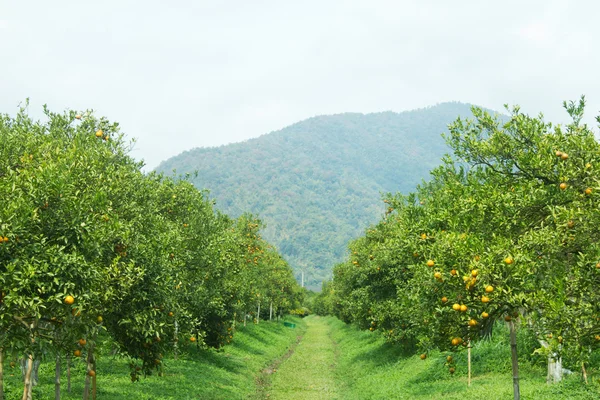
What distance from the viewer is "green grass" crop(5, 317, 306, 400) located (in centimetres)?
2261

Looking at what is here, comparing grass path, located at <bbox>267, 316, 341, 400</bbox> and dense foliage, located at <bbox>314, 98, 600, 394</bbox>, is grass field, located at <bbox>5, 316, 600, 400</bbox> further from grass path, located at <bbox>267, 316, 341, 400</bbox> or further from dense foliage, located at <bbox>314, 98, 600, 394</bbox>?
dense foliage, located at <bbox>314, 98, 600, 394</bbox>

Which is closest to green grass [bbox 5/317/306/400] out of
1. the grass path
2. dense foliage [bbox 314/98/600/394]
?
the grass path

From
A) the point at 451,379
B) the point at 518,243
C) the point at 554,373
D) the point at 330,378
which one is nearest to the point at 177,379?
the point at 330,378

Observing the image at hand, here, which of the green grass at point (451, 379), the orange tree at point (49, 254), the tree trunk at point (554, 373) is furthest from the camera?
the tree trunk at point (554, 373)

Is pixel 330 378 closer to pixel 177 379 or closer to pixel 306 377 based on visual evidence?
pixel 306 377

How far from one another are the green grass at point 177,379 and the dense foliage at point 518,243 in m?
9.76

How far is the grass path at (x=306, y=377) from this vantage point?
30344 millimetres

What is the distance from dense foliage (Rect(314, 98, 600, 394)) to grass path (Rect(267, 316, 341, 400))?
1685cm

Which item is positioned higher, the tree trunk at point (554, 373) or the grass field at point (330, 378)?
the tree trunk at point (554, 373)

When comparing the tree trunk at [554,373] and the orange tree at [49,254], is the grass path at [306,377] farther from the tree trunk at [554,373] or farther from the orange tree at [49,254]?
the orange tree at [49,254]

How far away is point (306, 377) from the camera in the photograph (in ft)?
123

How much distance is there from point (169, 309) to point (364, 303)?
2547 centimetres

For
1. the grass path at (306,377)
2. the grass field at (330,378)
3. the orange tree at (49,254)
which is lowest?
the grass path at (306,377)

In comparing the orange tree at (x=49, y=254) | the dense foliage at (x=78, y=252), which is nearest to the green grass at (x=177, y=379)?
the dense foliage at (x=78, y=252)
